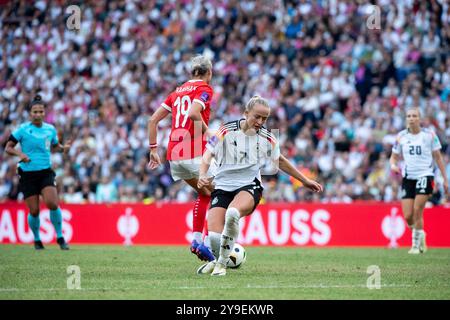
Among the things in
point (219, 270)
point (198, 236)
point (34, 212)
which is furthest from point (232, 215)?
point (34, 212)

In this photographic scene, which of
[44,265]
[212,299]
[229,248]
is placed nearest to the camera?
[212,299]

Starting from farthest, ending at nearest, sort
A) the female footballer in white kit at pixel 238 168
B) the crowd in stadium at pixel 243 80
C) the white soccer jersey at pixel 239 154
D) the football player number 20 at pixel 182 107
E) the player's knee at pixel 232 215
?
the crowd in stadium at pixel 243 80 < the football player number 20 at pixel 182 107 < the white soccer jersey at pixel 239 154 < the female footballer in white kit at pixel 238 168 < the player's knee at pixel 232 215

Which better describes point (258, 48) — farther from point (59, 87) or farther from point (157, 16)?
point (59, 87)

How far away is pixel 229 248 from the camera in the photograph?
34.2ft

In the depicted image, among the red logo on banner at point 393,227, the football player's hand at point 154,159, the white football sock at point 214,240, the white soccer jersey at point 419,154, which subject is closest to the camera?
the white football sock at point 214,240

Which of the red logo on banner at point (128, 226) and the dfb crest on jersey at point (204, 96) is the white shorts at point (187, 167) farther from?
the red logo on banner at point (128, 226)

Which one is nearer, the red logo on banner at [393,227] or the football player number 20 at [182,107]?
the football player number 20 at [182,107]

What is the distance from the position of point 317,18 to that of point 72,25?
7.64 metres

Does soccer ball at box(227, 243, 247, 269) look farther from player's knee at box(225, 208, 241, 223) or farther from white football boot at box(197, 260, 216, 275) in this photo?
player's knee at box(225, 208, 241, 223)

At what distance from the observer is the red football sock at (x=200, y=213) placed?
1171cm

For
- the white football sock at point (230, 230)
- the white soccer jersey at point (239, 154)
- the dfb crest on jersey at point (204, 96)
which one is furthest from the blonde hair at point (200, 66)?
the white football sock at point (230, 230)

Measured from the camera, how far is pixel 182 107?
38.3 ft
